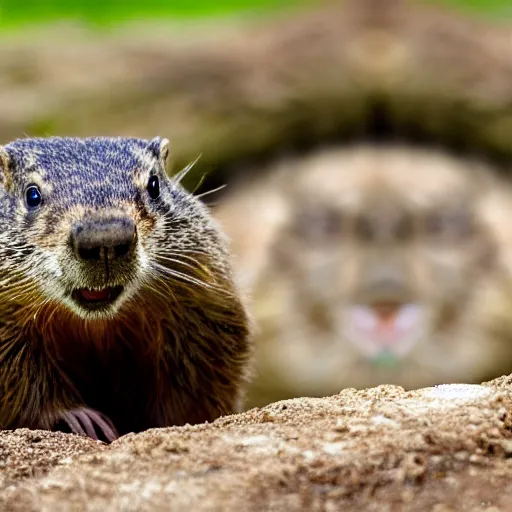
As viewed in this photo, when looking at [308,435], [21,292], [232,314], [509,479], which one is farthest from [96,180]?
[509,479]

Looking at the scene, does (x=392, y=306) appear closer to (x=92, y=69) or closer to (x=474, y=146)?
(x=474, y=146)

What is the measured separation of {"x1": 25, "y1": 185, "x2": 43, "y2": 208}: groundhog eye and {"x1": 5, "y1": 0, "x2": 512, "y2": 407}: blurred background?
6.71 metres

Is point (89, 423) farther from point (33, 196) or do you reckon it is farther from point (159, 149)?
point (159, 149)

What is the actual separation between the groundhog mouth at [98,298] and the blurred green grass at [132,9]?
1171cm

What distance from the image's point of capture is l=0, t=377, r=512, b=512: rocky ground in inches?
126

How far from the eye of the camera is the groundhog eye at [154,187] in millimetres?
5137

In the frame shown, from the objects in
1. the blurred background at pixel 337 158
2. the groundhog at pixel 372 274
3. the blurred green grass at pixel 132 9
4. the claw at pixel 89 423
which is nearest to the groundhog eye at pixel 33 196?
the claw at pixel 89 423

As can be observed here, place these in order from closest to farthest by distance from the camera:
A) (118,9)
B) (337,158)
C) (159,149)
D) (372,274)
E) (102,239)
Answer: (102,239), (159,149), (372,274), (337,158), (118,9)

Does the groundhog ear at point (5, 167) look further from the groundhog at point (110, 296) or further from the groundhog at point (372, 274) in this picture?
the groundhog at point (372, 274)

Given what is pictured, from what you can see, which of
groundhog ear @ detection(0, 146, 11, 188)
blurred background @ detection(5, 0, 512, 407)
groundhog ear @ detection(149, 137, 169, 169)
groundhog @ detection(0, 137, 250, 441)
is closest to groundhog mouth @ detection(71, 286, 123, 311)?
groundhog @ detection(0, 137, 250, 441)

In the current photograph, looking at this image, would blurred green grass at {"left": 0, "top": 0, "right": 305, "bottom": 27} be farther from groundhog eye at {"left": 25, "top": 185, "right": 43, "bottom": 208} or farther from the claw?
the claw

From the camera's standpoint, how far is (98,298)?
4.68 m

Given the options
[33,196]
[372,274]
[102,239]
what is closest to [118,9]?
[372,274]

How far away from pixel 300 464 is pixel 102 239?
154cm
